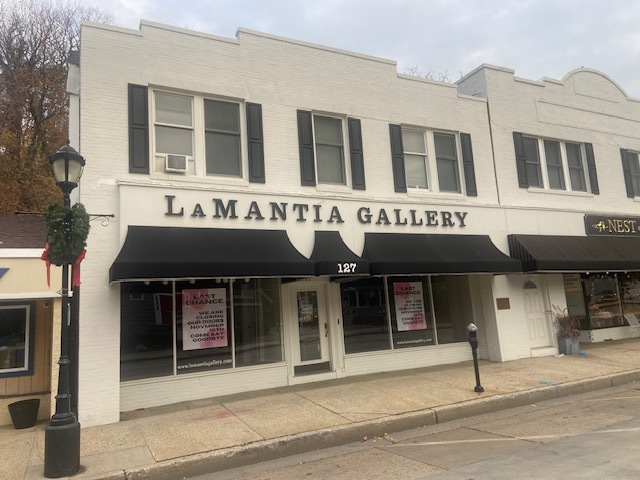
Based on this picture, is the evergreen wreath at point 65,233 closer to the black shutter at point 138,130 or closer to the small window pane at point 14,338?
the black shutter at point 138,130

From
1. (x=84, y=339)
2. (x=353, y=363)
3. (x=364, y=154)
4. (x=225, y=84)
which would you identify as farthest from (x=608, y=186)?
(x=84, y=339)

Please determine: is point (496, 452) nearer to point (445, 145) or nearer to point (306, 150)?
point (306, 150)

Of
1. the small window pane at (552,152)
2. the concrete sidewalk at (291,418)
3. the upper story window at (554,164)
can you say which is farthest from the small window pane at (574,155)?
the concrete sidewalk at (291,418)

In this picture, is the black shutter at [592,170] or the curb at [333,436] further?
the black shutter at [592,170]

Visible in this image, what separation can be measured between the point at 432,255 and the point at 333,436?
5011mm

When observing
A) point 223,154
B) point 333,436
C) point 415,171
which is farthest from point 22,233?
point 415,171

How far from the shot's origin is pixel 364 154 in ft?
36.7

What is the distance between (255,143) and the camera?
32.8ft

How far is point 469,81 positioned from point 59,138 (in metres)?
17.9

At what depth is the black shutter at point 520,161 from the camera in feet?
43.0

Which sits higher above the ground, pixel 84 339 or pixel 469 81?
pixel 469 81

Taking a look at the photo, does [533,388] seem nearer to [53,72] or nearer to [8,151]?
[8,151]

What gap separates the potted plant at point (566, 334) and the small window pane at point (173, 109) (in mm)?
10441

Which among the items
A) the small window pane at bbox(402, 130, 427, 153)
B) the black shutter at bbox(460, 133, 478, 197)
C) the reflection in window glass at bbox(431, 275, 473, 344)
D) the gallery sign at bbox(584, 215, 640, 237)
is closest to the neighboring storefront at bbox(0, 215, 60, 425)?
the small window pane at bbox(402, 130, 427, 153)
